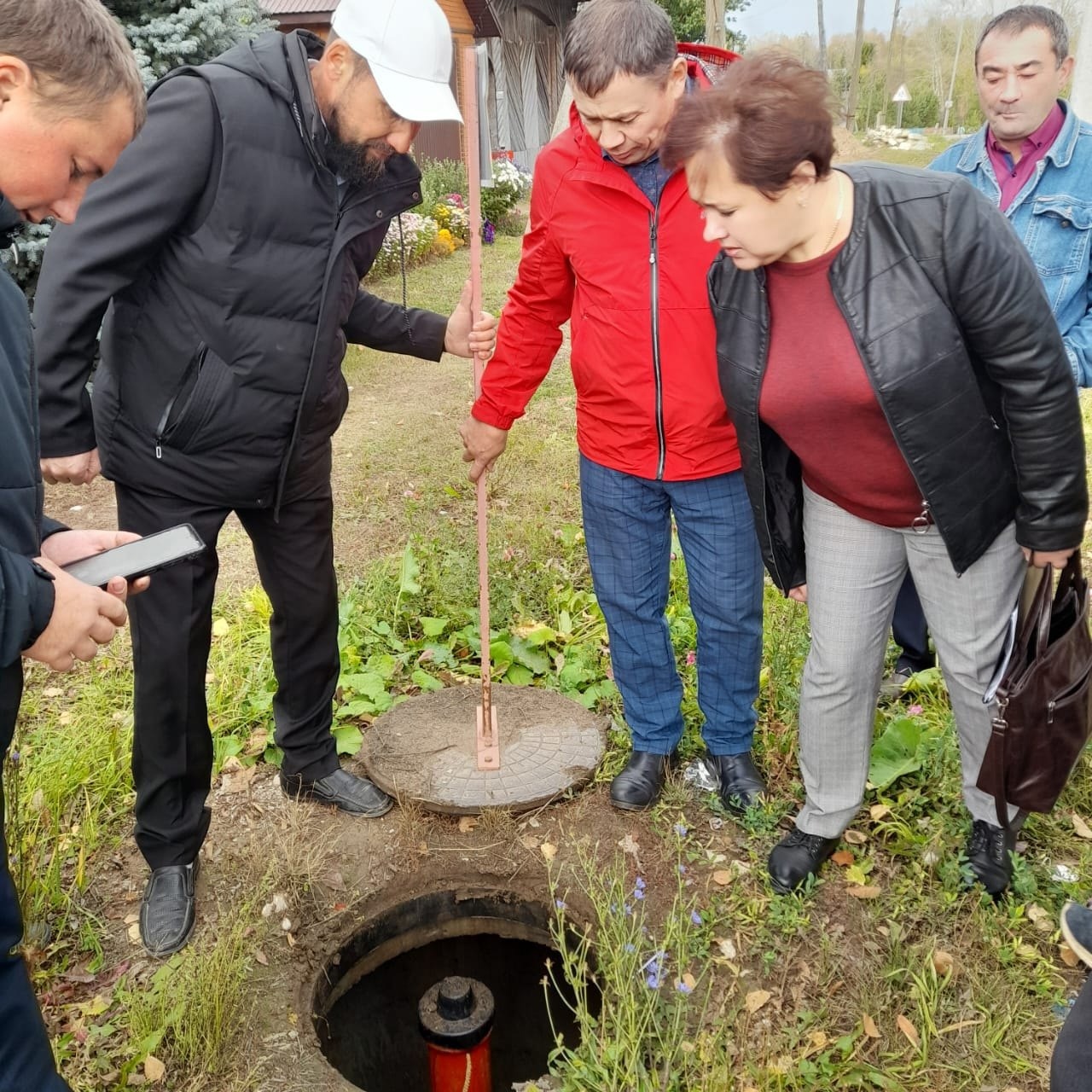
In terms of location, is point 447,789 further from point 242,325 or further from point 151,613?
point 242,325

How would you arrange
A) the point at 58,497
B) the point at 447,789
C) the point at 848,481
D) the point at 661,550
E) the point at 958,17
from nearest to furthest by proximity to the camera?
the point at 848,481 → the point at 661,550 → the point at 447,789 → the point at 58,497 → the point at 958,17

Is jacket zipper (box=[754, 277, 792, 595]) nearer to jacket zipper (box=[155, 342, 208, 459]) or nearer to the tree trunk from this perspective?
jacket zipper (box=[155, 342, 208, 459])

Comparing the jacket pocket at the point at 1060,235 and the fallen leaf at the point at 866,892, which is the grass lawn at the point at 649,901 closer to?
the fallen leaf at the point at 866,892

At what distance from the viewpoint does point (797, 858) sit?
2854 millimetres

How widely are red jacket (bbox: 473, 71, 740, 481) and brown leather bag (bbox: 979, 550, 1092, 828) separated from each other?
0.88m

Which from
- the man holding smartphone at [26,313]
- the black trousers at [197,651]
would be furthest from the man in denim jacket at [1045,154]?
the man holding smartphone at [26,313]

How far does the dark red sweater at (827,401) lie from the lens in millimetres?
2211

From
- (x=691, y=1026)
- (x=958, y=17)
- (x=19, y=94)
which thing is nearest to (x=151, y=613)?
(x=19, y=94)

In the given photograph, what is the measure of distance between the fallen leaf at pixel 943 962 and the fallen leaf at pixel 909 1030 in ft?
0.59

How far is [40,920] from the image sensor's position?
2.75 metres

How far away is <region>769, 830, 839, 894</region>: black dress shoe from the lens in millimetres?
2834

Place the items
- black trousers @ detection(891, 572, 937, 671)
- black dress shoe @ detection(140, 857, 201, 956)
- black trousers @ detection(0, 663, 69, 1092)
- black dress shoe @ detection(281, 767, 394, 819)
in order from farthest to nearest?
black trousers @ detection(891, 572, 937, 671) < black dress shoe @ detection(281, 767, 394, 819) < black dress shoe @ detection(140, 857, 201, 956) < black trousers @ detection(0, 663, 69, 1092)

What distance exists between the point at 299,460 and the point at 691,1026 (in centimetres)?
179

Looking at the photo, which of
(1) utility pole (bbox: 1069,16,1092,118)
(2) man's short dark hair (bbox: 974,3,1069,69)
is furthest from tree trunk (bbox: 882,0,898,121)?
(2) man's short dark hair (bbox: 974,3,1069,69)
